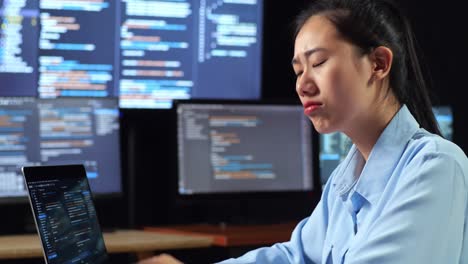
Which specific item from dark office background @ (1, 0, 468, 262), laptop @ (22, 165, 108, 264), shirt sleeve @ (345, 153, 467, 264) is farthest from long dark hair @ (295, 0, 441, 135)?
dark office background @ (1, 0, 468, 262)

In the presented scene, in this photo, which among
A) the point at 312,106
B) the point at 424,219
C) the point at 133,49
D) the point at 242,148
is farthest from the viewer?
the point at 133,49

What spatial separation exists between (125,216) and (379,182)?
1771 mm

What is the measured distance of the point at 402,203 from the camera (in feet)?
5.08

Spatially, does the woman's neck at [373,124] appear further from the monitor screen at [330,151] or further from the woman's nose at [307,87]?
the monitor screen at [330,151]

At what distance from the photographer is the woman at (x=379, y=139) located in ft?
5.03

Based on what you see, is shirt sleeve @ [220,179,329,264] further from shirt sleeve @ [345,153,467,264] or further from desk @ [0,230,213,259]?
desk @ [0,230,213,259]

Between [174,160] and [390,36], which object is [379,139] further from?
[174,160]

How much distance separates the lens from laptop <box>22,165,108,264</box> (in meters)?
1.64

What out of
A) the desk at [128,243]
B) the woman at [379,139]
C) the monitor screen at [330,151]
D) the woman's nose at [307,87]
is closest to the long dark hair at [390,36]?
the woman at [379,139]

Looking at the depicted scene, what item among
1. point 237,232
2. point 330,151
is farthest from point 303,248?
point 330,151

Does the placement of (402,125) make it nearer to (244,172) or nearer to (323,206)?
(323,206)

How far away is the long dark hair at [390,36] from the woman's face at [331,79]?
0.10ft

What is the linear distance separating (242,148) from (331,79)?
1.65 m

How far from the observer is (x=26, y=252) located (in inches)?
101
